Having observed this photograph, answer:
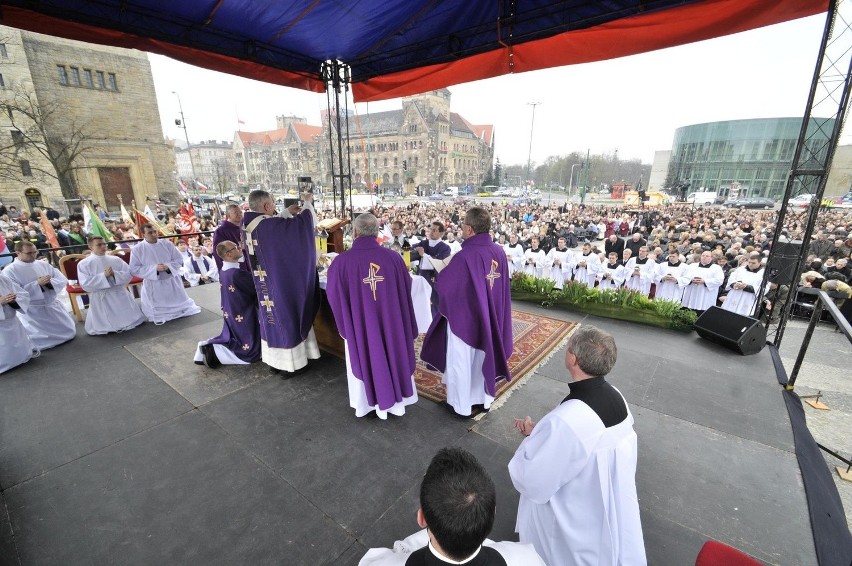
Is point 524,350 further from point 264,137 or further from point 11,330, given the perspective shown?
point 264,137

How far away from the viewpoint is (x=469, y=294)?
11.8ft

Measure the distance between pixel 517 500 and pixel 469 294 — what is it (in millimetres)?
1706

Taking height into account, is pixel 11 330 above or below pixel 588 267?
above

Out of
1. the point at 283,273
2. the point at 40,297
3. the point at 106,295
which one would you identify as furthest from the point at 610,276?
the point at 40,297

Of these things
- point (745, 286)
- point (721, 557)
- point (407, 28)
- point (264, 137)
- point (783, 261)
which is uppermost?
point (264, 137)

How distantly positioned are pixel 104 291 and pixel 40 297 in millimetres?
686

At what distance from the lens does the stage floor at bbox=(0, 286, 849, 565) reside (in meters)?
2.54

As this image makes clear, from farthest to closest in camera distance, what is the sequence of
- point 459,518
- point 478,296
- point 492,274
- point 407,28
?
1. point 407,28
2. point 492,274
3. point 478,296
4. point 459,518

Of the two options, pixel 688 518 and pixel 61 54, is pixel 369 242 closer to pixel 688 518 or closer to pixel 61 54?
pixel 688 518

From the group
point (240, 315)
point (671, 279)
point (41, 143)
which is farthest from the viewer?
point (41, 143)

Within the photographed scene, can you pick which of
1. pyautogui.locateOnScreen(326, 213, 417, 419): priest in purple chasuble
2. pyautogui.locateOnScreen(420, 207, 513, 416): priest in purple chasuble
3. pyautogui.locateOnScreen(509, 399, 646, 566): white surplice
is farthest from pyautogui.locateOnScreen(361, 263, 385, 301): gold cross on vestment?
pyautogui.locateOnScreen(509, 399, 646, 566): white surplice

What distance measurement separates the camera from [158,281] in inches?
243

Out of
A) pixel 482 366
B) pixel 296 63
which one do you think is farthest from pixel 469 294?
pixel 296 63

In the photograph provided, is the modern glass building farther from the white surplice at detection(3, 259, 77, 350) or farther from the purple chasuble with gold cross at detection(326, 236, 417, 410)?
the white surplice at detection(3, 259, 77, 350)
